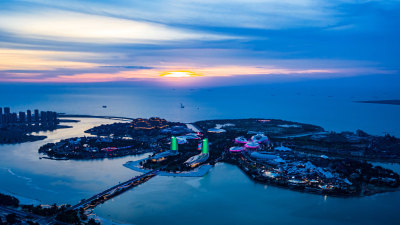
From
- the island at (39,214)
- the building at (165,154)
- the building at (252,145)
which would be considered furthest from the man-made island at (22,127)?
the building at (252,145)

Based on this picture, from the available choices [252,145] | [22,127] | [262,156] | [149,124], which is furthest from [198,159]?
[22,127]

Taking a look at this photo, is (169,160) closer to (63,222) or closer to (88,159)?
(88,159)

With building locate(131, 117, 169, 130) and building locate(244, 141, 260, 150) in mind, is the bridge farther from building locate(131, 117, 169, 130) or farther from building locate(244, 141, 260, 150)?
building locate(131, 117, 169, 130)

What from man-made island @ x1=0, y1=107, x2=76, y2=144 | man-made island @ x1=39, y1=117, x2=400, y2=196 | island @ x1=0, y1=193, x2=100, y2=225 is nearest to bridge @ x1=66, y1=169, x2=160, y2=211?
island @ x1=0, y1=193, x2=100, y2=225

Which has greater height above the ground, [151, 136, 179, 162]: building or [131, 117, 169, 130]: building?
[131, 117, 169, 130]: building

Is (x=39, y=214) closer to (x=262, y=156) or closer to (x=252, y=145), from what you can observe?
(x=262, y=156)
